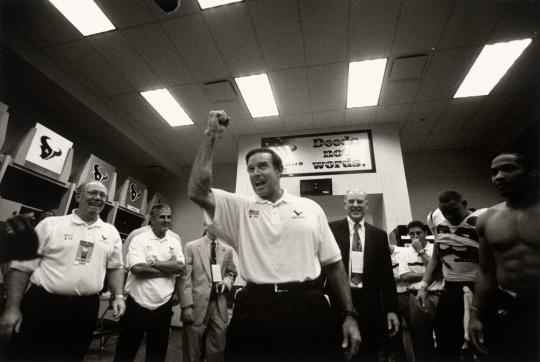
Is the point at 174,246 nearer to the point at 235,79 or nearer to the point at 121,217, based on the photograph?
the point at 235,79

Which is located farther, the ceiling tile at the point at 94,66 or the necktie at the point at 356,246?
the ceiling tile at the point at 94,66

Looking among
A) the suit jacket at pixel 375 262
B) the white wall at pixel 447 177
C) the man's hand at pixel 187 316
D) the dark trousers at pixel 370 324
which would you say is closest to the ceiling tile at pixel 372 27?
the suit jacket at pixel 375 262

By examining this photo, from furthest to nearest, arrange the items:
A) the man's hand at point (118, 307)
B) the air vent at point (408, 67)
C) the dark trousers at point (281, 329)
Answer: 1. the air vent at point (408, 67)
2. the man's hand at point (118, 307)
3. the dark trousers at point (281, 329)

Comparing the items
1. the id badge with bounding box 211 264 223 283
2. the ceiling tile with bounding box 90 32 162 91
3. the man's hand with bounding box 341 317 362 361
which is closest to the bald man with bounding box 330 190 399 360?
the man's hand with bounding box 341 317 362 361

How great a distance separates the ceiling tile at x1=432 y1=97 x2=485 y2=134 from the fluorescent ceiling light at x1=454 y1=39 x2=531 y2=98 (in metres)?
0.18

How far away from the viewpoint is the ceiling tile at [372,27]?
10.8 ft

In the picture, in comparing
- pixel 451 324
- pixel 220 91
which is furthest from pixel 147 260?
pixel 220 91

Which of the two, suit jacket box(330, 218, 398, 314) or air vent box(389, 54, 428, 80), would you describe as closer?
suit jacket box(330, 218, 398, 314)

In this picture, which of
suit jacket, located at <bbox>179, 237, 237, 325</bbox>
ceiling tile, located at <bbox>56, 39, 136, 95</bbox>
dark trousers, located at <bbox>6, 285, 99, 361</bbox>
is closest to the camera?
dark trousers, located at <bbox>6, 285, 99, 361</bbox>

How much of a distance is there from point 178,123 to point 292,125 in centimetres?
222

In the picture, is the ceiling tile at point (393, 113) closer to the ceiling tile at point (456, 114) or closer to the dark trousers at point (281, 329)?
the ceiling tile at point (456, 114)

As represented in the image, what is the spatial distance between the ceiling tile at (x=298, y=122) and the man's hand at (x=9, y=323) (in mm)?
4571

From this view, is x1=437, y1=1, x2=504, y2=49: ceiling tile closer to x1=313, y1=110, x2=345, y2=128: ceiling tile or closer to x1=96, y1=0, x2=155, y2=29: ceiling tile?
x1=313, y1=110, x2=345, y2=128: ceiling tile

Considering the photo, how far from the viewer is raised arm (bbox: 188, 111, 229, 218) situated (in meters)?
1.35
